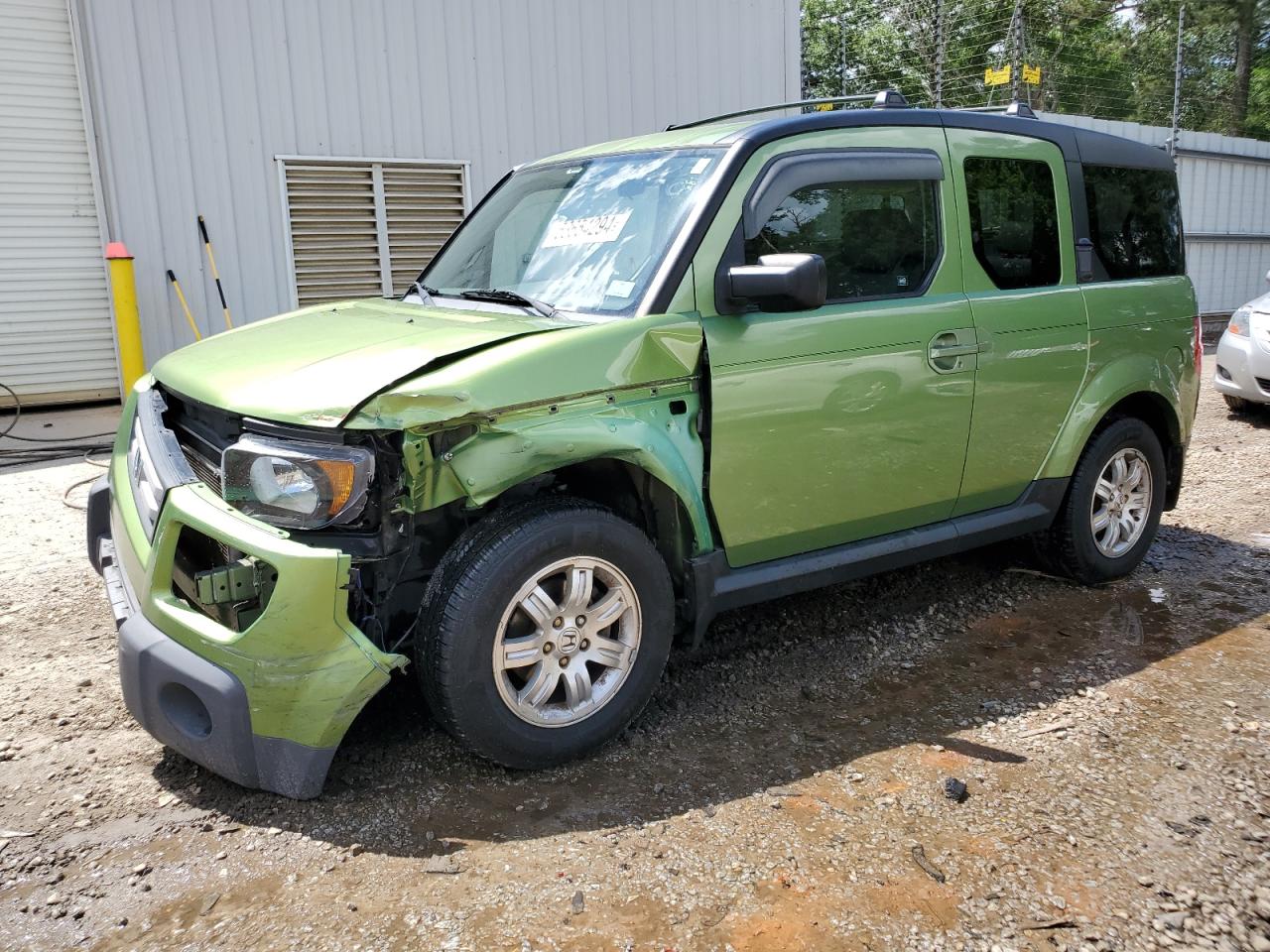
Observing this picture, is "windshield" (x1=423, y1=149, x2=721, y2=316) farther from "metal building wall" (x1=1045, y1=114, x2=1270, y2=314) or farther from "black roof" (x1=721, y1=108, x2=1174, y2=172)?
"metal building wall" (x1=1045, y1=114, x2=1270, y2=314)

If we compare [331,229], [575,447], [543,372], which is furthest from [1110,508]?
[331,229]

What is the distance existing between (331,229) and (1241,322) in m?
8.30

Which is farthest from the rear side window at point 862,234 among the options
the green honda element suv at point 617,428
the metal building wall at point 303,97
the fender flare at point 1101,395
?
the metal building wall at point 303,97

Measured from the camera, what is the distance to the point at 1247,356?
8609 mm

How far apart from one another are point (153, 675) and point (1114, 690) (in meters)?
3.27

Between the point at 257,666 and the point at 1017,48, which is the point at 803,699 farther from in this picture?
the point at 1017,48

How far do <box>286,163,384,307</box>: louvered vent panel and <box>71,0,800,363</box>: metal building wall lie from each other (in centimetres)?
17

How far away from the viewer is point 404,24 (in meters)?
9.48

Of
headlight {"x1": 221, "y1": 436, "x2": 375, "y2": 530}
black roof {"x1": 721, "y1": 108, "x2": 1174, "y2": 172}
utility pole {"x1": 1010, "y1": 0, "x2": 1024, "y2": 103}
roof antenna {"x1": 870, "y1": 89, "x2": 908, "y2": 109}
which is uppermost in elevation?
utility pole {"x1": 1010, "y1": 0, "x2": 1024, "y2": 103}

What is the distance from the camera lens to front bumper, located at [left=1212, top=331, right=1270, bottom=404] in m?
8.52

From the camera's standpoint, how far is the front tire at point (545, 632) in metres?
2.88

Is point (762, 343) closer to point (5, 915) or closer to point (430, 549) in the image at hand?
point (430, 549)

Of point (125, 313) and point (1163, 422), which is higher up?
point (125, 313)

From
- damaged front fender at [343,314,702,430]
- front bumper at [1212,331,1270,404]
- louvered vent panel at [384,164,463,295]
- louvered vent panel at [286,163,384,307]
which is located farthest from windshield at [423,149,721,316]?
front bumper at [1212,331,1270,404]
